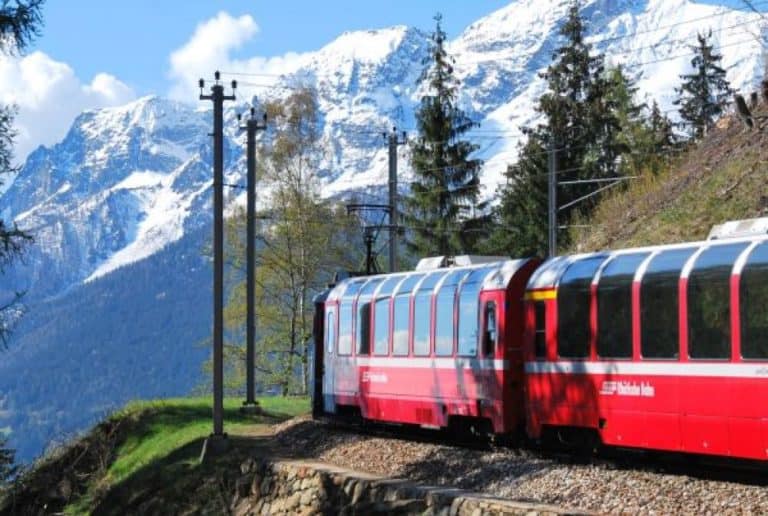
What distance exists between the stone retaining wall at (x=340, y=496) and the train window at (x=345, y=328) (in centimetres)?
399

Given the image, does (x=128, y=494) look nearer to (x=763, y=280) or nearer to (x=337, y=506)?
(x=337, y=506)

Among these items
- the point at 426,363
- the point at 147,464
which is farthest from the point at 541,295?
the point at 147,464

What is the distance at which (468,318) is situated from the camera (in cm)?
2052

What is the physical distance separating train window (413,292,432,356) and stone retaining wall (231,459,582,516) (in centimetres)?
278

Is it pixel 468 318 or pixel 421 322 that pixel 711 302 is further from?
pixel 421 322

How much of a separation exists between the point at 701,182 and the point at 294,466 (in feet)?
50.6

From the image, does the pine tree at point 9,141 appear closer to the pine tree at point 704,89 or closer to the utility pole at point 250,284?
the utility pole at point 250,284

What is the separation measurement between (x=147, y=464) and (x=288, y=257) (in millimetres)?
24691

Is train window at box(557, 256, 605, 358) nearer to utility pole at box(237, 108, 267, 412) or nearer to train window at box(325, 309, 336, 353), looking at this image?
train window at box(325, 309, 336, 353)

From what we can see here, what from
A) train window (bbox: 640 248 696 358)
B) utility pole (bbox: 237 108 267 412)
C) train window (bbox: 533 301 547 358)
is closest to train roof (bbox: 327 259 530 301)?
train window (bbox: 533 301 547 358)

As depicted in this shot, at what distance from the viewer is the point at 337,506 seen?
1794 centimetres

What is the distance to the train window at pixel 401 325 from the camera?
74.8 ft

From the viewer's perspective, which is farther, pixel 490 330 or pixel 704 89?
pixel 704 89

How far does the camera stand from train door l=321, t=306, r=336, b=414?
87.1 feet
